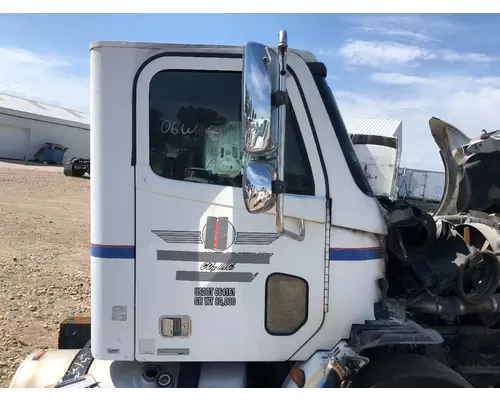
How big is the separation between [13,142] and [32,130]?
1828 millimetres

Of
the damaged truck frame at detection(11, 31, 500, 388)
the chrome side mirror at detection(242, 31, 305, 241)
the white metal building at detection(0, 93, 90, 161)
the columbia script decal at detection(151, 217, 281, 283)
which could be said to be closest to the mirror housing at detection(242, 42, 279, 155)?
the chrome side mirror at detection(242, 31, 305, 241)

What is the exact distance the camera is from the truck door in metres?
2.37

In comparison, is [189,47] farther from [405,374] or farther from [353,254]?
[405,374]

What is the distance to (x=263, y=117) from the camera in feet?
5.80

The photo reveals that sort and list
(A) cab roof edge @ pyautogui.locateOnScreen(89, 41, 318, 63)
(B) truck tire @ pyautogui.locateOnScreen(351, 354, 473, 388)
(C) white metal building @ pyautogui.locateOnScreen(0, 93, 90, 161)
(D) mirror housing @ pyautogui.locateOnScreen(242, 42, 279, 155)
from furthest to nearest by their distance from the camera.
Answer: (C) white metal building @ pyautogui.locateOnScreen(0, 93, 90, 161) → (A) cab roof edge @ pyautogui.locateOnScreen(89, 41, 318, 63) → (B) truck tire @ pyautogui.locateOnScreen(351, 354, 473, 388) → (D) mirror housing @ pyautogui.locateOnScreen(242, 42, 279, 155)

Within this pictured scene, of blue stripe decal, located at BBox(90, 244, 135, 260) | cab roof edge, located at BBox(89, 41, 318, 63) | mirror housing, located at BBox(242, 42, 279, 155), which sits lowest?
blue stripe decal, located at BBox(90, 244, 135, 260)

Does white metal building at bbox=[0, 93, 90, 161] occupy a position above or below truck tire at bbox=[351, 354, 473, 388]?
above

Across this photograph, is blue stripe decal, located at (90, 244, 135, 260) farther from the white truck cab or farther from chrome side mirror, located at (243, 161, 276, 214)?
chrome side mirror, located at (243, 161, 276, 214)

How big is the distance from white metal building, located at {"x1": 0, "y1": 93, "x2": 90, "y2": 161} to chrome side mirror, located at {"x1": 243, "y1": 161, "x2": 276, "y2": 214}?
126 ft

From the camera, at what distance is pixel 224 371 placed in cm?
256

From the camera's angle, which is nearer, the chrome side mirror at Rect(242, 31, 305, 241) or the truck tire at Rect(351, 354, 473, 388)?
the chrome side mirror at Rect(242, 31, 305, 241)

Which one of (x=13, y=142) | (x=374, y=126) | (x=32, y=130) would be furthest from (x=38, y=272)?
(x=32, y=130)

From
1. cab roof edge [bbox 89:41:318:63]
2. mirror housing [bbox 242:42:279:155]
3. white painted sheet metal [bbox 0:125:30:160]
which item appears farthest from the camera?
white painted sheet metal [bbox 0:125:30:160]

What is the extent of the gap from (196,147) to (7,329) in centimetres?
414
